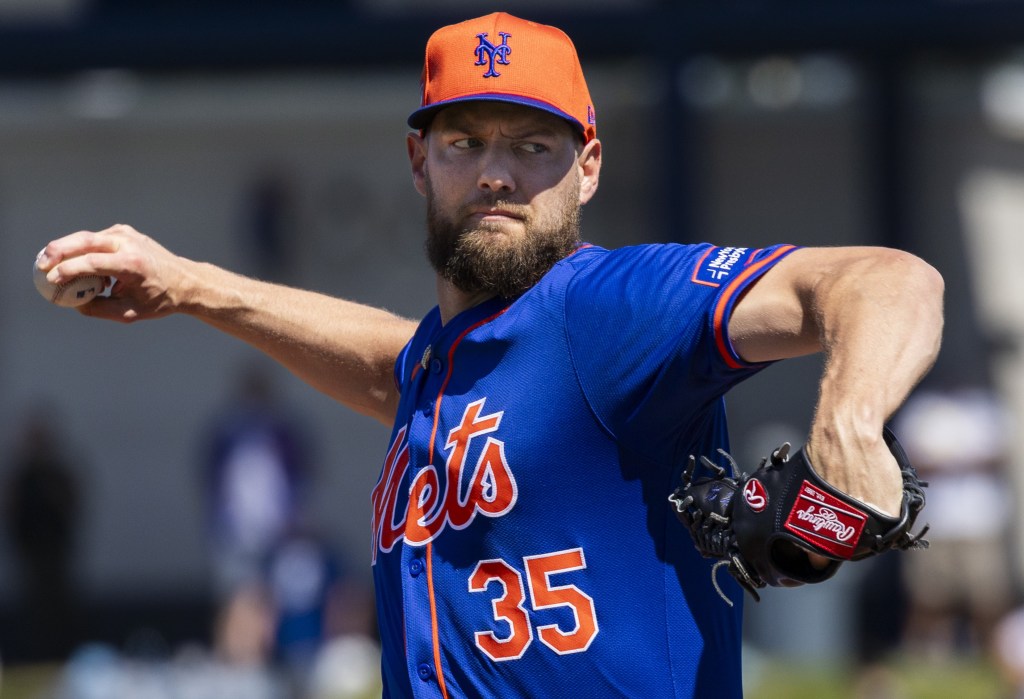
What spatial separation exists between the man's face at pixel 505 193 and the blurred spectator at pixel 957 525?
26.8 ft

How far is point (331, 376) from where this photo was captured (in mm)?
3510

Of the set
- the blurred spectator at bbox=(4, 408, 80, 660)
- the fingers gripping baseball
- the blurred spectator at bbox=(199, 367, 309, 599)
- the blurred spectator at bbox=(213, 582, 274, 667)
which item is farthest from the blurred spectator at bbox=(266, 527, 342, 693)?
the fingers gripping baseball

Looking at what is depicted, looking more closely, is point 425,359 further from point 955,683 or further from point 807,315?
point 955,683

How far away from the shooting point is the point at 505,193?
2.77m

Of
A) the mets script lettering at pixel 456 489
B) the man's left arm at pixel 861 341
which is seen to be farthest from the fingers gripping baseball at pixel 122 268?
the man's left arm at pixel 861 341

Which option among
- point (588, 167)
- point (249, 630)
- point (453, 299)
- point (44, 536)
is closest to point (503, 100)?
point (588, 167)

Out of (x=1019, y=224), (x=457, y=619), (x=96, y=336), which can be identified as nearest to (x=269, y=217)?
(x=96, y=336)

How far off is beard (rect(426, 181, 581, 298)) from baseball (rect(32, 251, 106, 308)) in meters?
0.79

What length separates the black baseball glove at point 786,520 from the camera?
2014 millimetres

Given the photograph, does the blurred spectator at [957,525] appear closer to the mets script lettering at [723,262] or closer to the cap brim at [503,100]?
the cap brim at [503,100]

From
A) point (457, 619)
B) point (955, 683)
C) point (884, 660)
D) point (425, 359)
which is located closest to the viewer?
point (457, 619)

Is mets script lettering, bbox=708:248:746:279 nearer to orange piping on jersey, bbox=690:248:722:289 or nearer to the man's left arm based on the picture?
orange piping on jersey, bbox=690:248:722:289

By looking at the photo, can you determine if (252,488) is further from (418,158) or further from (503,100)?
(503,100)

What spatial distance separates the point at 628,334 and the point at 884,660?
26.9 ft
